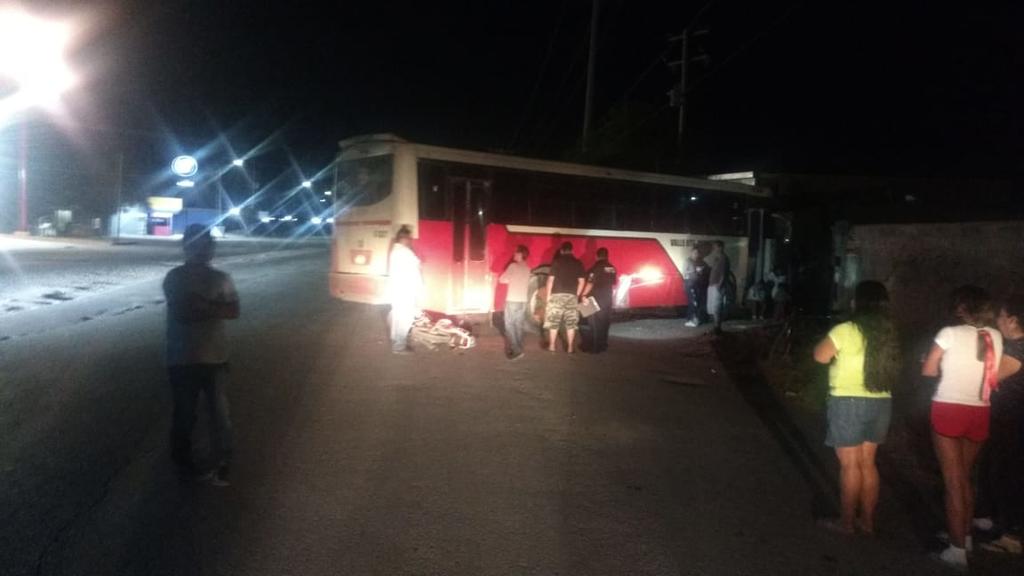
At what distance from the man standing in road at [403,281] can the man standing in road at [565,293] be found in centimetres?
200

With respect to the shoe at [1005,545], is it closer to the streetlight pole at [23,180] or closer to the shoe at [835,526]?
the shoe at [835,526]

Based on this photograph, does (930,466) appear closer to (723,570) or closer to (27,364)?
(723,570)

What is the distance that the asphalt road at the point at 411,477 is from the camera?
190 inches

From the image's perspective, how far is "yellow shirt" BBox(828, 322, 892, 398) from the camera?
521 cm

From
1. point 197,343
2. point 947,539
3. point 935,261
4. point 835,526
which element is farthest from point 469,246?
point 947,539

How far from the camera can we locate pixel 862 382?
520 centimetres

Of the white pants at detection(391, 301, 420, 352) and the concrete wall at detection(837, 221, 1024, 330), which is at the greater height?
the concrete wall at detection(837, 221, 1024, 330)

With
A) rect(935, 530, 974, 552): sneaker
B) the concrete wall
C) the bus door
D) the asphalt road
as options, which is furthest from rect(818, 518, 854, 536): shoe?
the bus door

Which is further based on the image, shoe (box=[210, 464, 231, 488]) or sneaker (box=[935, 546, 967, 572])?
shoe (box=[210, 464, 231, 488])

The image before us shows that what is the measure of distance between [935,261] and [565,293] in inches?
205

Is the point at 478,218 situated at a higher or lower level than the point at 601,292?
higher

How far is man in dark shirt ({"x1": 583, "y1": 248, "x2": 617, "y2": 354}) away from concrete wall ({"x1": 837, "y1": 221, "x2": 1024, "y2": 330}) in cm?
426

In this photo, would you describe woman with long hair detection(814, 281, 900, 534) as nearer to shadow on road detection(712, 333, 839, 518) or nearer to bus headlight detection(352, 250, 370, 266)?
shadow on road detection(712, 333, 839, 518)

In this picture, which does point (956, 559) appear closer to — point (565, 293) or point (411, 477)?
point (411, 477)
